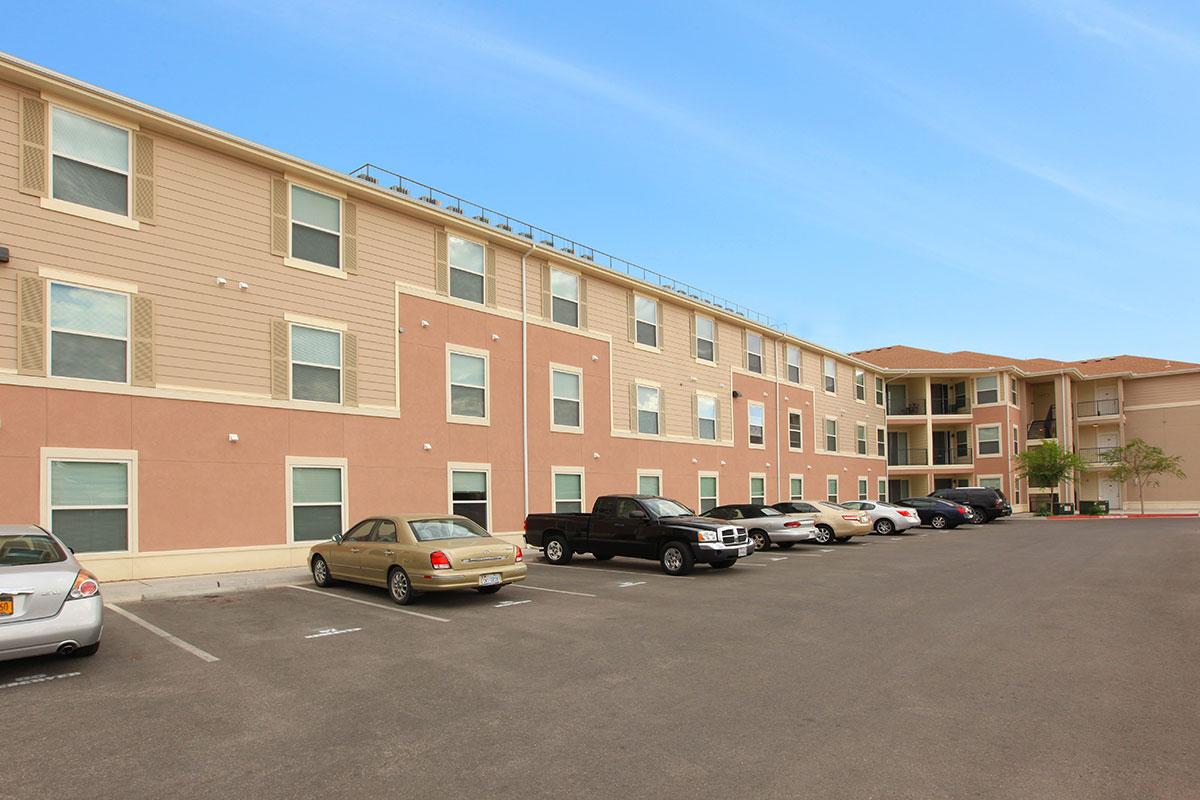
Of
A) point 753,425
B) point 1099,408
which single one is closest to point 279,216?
point 753,425

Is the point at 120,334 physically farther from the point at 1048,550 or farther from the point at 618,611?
the point at 1048,550

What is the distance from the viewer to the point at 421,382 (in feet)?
62.2

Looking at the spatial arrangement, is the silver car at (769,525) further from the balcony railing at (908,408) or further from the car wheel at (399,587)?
the balcony railing at (908,408)

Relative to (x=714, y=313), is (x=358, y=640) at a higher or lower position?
lower

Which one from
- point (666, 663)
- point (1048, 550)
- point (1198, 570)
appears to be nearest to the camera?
point (666, 663)

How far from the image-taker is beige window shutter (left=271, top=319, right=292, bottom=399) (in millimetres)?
16062

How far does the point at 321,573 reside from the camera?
13641 millimetres

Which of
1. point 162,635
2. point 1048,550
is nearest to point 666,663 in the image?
point 162,635

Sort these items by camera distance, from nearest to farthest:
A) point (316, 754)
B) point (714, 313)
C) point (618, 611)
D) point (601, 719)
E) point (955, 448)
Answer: point (316, 754)
point (601, 719)
point (618, 611)
point (714, 313)
point (955, 448)

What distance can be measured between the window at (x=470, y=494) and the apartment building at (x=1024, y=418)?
114 feet

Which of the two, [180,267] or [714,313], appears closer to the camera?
[180,267]

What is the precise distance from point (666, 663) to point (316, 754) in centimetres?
373

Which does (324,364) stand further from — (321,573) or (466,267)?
(321,573)

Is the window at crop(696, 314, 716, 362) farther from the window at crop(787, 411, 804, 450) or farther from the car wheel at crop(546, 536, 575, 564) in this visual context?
the car wheel at crop(546, 536, 575, 564)
